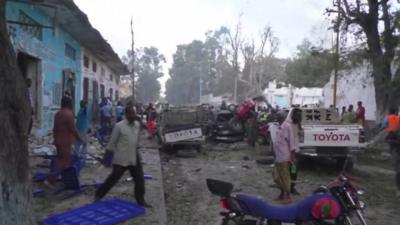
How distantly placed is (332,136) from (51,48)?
33.2 feet

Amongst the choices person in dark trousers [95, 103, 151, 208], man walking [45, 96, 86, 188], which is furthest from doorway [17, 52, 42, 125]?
person in dark trousers [95, 103, 151, 208]

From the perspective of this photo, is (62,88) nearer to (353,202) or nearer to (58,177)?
(58,177)

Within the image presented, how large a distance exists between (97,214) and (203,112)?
44.9ft

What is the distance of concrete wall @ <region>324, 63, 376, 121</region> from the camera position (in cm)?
2616

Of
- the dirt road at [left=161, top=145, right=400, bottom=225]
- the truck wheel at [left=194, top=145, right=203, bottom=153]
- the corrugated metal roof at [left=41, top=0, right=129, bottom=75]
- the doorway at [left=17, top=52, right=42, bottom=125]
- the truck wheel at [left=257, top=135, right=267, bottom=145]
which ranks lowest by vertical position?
the dirt road at [left=161, top=145, right=400, bottom=225]

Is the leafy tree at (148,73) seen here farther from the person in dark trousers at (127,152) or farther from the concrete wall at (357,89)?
the person in dark trousers at (127,152)

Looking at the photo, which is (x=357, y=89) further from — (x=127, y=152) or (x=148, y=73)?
(x=148, y=73)

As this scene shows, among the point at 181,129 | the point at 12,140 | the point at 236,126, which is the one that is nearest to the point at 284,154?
the point at 12,140

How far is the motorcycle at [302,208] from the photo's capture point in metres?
5.33

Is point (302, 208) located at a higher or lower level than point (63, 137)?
lower

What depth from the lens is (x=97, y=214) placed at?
23.1 feet

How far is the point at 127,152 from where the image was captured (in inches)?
299

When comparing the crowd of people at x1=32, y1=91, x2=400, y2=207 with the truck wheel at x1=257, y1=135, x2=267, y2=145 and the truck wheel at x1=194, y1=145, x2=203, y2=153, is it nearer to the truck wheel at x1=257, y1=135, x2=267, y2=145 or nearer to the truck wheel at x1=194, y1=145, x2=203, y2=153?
the truck wheel at x1=194, y1=145, x2=203, y2=153

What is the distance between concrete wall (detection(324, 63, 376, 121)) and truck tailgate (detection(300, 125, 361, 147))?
12955 mm
